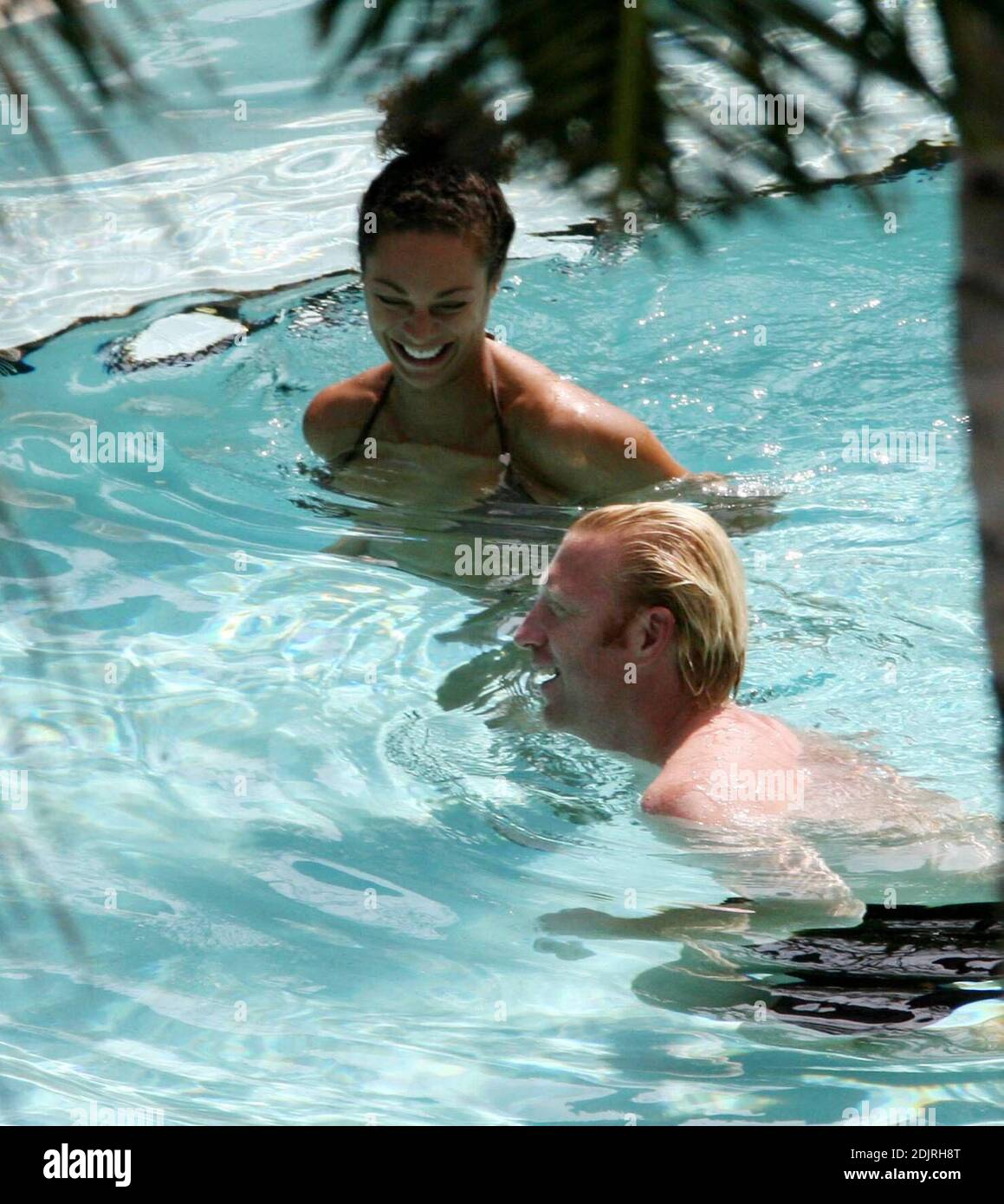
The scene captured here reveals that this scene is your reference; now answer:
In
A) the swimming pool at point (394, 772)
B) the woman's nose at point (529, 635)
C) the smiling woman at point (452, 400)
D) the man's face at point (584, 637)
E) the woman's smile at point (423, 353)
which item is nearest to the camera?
the swimming pool at point (394, 772)

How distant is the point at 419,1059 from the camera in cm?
288

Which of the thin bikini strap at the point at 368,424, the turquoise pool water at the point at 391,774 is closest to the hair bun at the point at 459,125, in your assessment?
the turquoise pool water at the point at 391,774

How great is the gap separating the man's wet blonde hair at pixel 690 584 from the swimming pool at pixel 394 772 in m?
0.35

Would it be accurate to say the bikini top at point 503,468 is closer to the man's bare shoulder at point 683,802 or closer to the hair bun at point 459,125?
the man's bare shoulder at point 683,802

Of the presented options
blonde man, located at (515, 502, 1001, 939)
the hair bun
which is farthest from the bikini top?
the hair bun

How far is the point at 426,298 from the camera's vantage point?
4000mm

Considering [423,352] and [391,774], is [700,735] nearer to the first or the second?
[391,774]

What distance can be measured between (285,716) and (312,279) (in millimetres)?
3194

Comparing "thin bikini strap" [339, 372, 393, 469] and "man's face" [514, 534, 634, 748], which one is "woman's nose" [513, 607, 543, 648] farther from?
"thin bikini strap" [339, 372, 393, 469]

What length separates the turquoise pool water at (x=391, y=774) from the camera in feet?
9.26

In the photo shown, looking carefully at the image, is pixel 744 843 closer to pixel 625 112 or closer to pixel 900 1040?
pixel 900 1040

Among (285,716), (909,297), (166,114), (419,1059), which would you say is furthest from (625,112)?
(909,297)

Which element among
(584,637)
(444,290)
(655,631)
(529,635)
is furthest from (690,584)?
(444,290)

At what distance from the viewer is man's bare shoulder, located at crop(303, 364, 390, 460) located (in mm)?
4512
